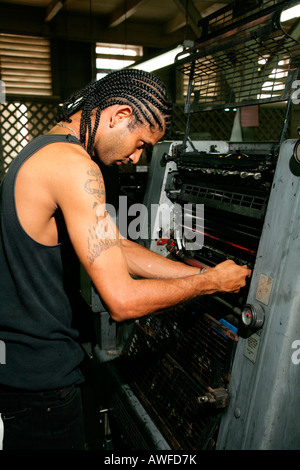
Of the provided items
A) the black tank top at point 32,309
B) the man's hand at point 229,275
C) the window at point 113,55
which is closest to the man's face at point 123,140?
the black tank top at point 32,309

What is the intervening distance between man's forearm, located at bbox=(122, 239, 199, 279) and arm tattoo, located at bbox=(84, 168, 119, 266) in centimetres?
58

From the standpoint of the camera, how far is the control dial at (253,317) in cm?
124

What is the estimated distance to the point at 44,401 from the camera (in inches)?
49.3

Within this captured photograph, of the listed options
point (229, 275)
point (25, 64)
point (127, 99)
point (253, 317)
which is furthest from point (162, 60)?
point (25, 64)

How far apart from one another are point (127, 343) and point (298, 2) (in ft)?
6.31

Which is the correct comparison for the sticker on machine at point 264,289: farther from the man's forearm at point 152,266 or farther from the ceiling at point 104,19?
the ceiling at point 104,19

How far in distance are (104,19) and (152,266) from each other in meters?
8.66

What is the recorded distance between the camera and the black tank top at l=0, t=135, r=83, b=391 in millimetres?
1137

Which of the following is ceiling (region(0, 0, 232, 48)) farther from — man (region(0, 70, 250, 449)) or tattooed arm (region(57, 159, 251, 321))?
tattooed arm (region(57, 159, 251, 321))

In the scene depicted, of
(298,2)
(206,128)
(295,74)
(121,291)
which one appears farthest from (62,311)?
(206,128)

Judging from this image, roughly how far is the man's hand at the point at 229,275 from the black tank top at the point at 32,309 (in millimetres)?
622

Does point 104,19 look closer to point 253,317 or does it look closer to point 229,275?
point 229,275

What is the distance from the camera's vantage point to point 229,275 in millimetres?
1422
